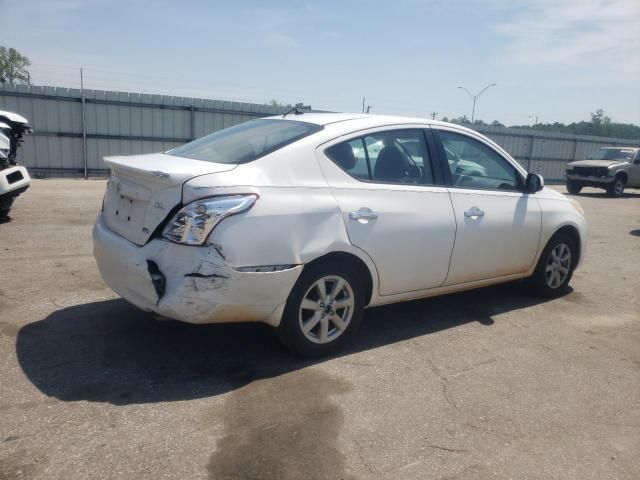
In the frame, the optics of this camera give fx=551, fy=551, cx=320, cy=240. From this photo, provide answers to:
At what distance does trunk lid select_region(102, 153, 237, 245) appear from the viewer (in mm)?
3322

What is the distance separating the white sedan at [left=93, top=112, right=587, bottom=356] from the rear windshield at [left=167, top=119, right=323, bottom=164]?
0.02m

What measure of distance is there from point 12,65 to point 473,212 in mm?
58357

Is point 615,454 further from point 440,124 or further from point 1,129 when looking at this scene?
point 1,129

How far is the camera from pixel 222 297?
3.25 meters

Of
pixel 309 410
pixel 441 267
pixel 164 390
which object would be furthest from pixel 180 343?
pixel 441 267

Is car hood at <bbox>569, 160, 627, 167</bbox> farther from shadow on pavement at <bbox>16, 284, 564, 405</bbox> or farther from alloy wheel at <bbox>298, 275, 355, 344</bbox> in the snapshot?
alloy wheel at <bbox>298, 275, 355, 344</bbox>

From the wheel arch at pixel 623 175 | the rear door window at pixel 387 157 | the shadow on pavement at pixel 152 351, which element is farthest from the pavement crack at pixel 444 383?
the wheel arch at pixel 623 175

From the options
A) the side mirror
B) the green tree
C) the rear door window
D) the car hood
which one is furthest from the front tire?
the green tree

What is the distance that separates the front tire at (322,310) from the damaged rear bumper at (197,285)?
0.34 ft

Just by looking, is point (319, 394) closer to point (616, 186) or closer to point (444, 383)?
point (444, 383)

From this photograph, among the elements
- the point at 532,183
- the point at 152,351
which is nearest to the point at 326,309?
the point at 152,351

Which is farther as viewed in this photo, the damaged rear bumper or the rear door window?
the rear door window

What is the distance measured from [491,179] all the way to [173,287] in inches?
119

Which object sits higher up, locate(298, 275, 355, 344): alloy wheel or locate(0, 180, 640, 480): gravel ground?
locate(298, 275, 355, 344): alloy wheel
